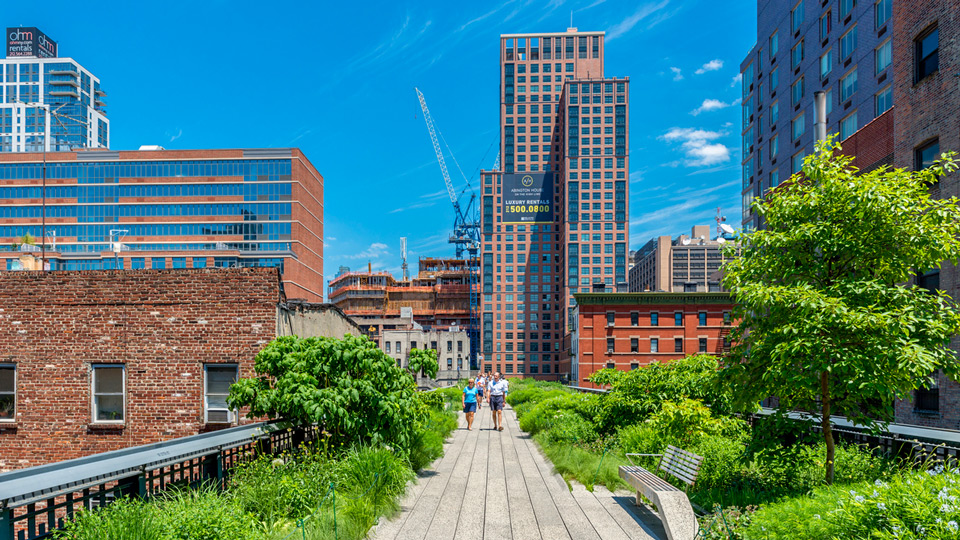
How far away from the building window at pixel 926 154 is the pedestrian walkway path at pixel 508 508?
1986cm

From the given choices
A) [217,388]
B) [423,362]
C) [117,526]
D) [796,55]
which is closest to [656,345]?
[796,55]

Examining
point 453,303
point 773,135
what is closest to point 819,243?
point 773,135

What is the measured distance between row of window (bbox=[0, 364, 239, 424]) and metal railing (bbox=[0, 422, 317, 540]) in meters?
4.62

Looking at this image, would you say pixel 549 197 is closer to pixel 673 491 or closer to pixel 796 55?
pixel 796 55

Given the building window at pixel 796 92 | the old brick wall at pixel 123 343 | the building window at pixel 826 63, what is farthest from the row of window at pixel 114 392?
the building window at pixel 796 92

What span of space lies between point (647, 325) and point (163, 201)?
261 ft

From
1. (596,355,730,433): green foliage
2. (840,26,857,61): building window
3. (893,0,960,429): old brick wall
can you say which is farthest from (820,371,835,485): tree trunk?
(840,26,857,61): building window

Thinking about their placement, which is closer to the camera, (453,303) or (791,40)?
(791,40)

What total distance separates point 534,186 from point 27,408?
490 feet

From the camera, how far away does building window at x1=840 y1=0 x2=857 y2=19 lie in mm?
39094

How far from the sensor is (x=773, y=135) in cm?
5012

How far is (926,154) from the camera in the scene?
22844 millimetres

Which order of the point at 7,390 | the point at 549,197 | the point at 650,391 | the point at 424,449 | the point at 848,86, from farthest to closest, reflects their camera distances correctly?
1. the point at 549,197
2. the point at 848,86
3. the point at 7,390
4. the point at 650,391
5. the point at 424,449

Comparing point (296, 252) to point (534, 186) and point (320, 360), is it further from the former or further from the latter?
point (320, 360)
